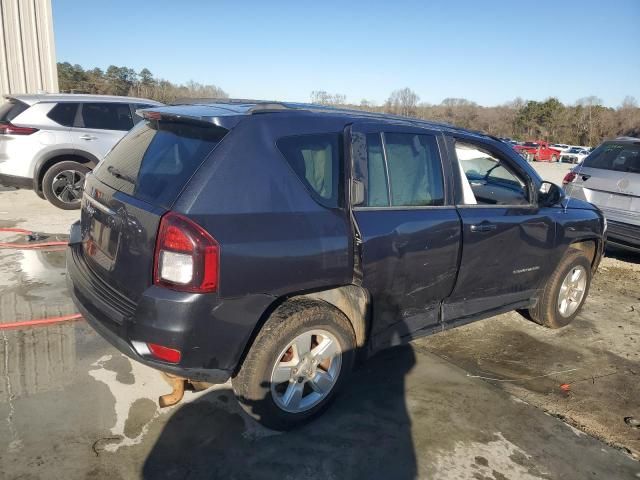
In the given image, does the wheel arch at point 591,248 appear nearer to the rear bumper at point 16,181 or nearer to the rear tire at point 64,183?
the rear tire at point 64,183

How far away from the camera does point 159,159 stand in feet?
9.30

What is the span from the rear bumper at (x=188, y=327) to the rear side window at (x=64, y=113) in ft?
20.4

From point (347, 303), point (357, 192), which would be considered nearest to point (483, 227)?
point (357, 192)

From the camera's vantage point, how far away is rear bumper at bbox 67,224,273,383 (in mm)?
2418

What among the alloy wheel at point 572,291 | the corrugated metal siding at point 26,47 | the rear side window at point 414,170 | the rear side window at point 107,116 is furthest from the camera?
the corrugated metal siding at point 26,47

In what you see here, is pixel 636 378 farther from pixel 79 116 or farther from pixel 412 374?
pixel 79 116

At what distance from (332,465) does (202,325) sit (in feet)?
3.42

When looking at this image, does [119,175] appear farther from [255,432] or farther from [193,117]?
[255,432]

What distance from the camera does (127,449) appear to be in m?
2.67

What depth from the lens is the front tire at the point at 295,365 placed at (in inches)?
106

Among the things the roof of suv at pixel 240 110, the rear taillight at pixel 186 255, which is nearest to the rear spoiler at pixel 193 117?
the roof of suv at pixel 240 110

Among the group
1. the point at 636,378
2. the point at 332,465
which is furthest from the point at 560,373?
the point at 332,465

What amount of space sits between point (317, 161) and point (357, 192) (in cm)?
30

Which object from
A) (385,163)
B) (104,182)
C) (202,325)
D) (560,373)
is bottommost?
(560,373)
